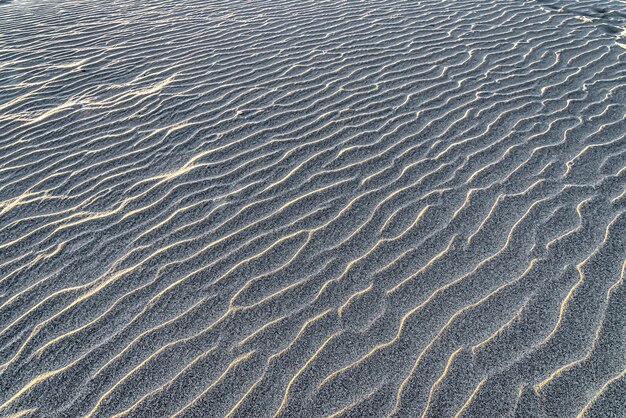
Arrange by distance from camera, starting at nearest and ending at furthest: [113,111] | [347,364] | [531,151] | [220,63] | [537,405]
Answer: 1. [537,405]
2. [347,364]
3. [531,151]
4. [113,111]
5. [220,63]

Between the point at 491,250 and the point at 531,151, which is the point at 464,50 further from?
the point at 491,250

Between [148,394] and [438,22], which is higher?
[438,22]

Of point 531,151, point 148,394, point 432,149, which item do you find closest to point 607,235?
point 531,151

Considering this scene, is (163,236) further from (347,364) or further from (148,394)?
(347,364)

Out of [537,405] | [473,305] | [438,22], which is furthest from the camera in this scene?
[438,22]

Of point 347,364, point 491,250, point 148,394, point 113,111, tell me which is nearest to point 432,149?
point 491,250

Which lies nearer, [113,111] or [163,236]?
[163,236]
